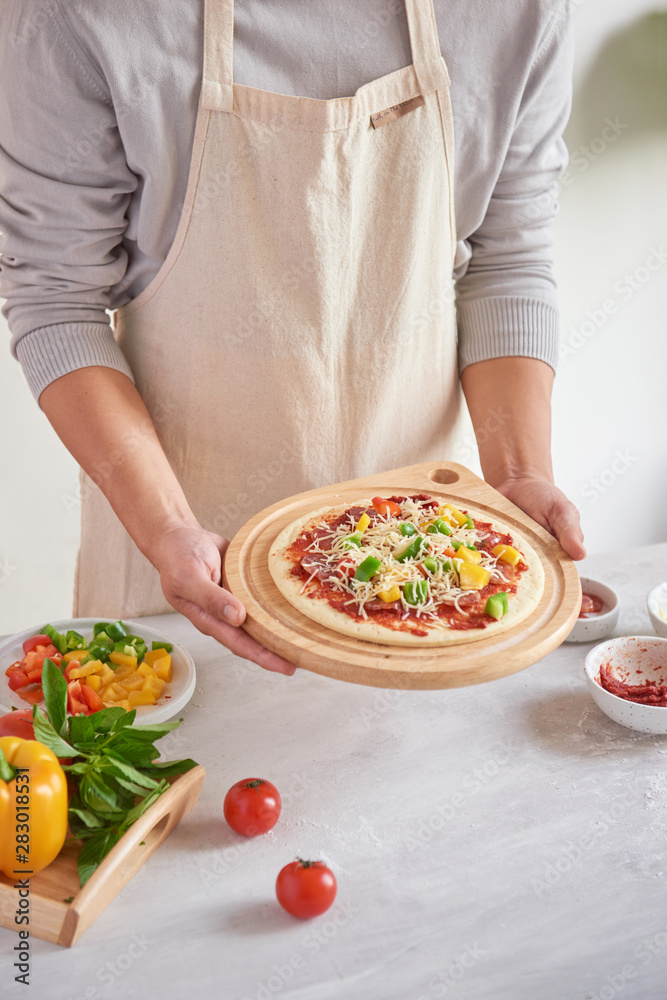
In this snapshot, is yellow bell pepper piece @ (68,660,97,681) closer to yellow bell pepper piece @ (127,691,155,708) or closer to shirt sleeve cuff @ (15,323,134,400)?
yellow bell pepper piece @ (127,691,155,708)

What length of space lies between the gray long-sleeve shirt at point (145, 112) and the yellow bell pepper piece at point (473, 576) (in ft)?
2.73

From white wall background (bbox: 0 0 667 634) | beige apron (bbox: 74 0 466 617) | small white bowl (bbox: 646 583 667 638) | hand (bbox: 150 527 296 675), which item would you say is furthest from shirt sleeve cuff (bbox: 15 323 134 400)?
white wall background (bbox: 0 0 667 634)

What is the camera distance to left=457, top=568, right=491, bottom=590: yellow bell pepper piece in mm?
1617

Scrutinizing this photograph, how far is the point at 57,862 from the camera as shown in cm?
125

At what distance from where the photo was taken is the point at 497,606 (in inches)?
60.4

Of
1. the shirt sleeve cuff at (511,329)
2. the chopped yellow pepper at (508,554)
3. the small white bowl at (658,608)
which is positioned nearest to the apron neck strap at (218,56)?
the shirt sleeve cuff at (511,329)

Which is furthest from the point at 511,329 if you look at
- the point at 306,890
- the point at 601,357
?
the point at 601,357

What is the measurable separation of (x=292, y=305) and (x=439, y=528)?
22.6 inches

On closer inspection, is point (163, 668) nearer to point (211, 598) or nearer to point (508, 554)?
point (211, 598)

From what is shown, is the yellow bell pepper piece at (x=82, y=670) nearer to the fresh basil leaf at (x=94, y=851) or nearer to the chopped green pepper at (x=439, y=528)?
the fresh basil leaf at (x=94, y=851)

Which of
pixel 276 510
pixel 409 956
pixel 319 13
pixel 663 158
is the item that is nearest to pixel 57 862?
pixel 409 956

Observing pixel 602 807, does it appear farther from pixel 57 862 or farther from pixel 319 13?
pixel 319 13

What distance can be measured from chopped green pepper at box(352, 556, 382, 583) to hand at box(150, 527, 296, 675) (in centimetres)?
22

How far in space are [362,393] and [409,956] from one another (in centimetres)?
121
